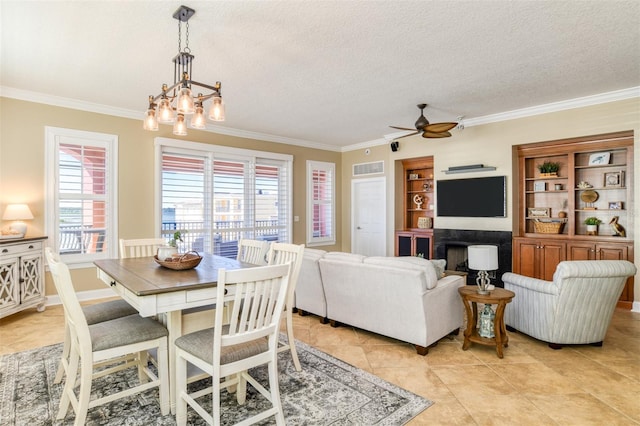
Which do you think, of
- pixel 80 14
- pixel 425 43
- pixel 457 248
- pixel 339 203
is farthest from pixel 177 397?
pixel 339 203

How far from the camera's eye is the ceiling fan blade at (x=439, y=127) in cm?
436

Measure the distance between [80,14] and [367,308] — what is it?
3433mm

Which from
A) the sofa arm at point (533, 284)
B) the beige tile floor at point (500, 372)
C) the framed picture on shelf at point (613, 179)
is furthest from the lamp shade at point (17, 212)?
the framed picture on shelf at point (613, 179)

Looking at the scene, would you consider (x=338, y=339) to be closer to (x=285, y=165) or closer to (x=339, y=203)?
(x=285, y=165)

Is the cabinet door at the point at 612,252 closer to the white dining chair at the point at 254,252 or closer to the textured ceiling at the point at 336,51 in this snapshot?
the textured ceiling at the point at 336,51

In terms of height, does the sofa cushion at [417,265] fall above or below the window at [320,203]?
below

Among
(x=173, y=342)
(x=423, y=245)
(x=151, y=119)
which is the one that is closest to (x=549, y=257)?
(x=423, y=245)

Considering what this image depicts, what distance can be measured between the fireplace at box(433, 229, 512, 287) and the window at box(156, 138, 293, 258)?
9.68 feet

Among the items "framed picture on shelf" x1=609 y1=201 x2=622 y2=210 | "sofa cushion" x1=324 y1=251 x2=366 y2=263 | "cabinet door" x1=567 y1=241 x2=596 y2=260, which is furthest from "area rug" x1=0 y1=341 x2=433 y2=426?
"framed picture on shelf" x1=609 y1=201 x2=622 y2=210

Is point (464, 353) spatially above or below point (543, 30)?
below

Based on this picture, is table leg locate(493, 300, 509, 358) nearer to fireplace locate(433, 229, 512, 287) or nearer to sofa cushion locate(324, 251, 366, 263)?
sofa cushion locate(324, 251, 366, 263)

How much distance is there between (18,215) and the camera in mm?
4117

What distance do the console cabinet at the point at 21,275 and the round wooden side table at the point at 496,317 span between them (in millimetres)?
4740

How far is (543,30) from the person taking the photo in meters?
2.90
